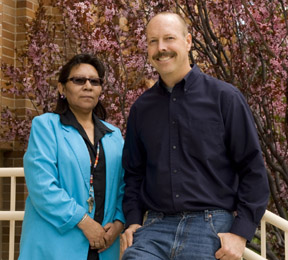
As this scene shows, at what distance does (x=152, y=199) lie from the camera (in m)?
3.22

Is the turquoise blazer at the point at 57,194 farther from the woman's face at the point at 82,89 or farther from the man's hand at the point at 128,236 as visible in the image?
the man's hand at the point at 128,236

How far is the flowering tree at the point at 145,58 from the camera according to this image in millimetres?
6402

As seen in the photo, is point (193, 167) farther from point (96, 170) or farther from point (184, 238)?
point (96, 170)

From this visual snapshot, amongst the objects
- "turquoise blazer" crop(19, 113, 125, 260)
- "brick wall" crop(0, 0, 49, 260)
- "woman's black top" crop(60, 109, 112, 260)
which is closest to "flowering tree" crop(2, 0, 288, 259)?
"brick wall" crop(0, 0, 49, 260)

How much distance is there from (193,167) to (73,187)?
80cm

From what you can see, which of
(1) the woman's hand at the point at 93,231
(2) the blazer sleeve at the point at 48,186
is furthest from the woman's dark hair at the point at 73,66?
(1) the woman's hand at the point at 93,231

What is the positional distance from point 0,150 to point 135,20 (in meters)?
2.18

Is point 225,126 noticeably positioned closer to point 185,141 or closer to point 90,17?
point 185,141

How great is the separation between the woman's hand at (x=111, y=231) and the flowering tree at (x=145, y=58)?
110 inches

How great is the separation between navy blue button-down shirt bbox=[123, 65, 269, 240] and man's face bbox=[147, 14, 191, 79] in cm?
9

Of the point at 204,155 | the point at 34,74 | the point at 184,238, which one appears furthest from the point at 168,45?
the point at 34,74

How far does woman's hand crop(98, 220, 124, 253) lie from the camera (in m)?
3.61

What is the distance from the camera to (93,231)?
3568 mm

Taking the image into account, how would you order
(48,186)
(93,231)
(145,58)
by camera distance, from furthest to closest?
(145,58), (93,231), (48,186)
